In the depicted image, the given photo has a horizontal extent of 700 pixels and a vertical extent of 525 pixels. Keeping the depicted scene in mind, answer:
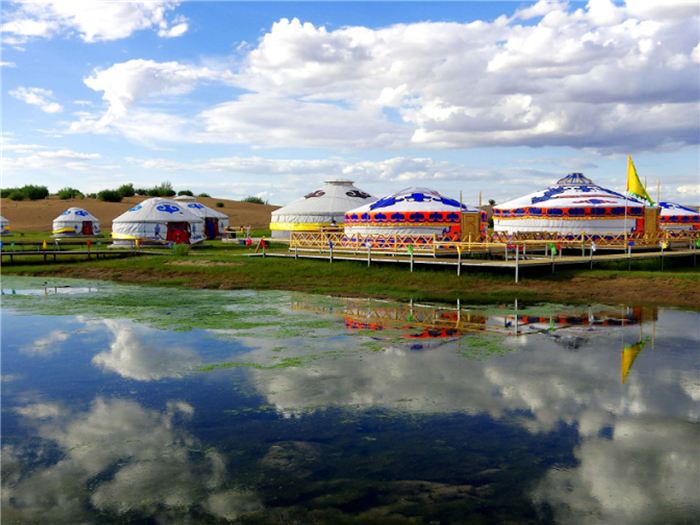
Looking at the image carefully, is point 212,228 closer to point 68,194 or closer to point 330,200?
point 330,200

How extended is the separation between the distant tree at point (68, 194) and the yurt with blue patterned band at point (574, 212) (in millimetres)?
72952

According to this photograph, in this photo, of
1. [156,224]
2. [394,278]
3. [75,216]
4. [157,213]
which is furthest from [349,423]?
[75,216]

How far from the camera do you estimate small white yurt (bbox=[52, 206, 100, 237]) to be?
53.1 meters

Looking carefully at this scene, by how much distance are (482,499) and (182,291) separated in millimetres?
19673

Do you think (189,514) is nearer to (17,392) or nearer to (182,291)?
(17,392)

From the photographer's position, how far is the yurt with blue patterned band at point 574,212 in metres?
32.3

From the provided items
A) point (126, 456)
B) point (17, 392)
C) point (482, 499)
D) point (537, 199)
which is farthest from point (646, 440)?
point (537, 199)

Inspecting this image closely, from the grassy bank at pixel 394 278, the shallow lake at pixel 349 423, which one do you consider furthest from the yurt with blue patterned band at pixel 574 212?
the shallow lake at pixel 349 423

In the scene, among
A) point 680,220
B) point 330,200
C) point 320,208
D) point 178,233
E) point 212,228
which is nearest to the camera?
point 320,208

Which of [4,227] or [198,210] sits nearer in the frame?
[198,210]

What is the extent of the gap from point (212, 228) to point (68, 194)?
48823mm

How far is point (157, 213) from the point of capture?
40500 millimetres

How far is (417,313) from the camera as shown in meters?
18.8

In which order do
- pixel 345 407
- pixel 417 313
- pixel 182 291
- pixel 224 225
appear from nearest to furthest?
pixel 345 407 → pixel 417 313 → pixel 182 291 → pixel 224 225
